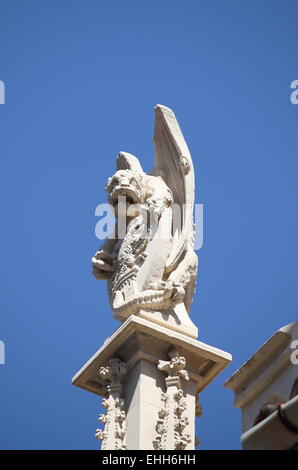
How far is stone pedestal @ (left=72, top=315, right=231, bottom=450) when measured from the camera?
14711 millimetres

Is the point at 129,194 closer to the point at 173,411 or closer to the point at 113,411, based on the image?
the point at 113,411

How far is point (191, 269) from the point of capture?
650 inches

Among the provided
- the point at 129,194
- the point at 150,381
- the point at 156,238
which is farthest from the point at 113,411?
the point at 129,194

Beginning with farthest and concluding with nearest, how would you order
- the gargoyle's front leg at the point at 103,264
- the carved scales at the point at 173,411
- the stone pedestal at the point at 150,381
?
the gargoyle's front leg at the point at 103,264 → the stone pedestal at the point at 150,381 → the carved scales at the point at 173,411

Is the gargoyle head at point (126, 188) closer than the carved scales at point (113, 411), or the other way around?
the carved scales at point (113, 411)

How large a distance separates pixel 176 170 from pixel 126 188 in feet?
2.75

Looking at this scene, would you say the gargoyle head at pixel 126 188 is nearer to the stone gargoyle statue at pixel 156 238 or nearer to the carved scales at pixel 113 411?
the stone gargoyle statue at pixel 156 238

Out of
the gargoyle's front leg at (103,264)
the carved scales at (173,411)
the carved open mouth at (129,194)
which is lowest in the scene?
the carved scales at (173,411)

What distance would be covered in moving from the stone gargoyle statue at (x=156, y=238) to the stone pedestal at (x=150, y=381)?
14.4 inches

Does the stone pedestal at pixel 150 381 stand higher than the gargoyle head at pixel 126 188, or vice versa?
the gargoyle head at pixel 126 188

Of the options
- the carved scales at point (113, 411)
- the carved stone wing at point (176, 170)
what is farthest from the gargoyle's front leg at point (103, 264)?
the carved scales at point (113, 411)

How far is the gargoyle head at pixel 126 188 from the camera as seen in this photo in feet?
57.3

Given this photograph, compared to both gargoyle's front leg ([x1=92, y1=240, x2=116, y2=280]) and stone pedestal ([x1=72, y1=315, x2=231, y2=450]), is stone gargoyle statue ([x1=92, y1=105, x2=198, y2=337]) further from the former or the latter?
stone pedestal ([x1=72, y1=315, x2=231, y2=450])

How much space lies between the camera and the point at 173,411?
48.6 ft
